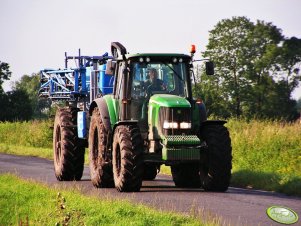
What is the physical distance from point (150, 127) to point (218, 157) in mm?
1623

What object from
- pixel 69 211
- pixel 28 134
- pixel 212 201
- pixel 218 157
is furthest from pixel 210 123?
pixel 28 134

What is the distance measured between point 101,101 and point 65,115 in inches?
122

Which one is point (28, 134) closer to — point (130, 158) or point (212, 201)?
point (130, 158)

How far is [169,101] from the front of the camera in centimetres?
1611

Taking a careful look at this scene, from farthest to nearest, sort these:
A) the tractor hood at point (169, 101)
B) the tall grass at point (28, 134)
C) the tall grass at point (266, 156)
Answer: the tall grass at point (28, 134)
the tall grass at point (266, 156)
the tractor hood at point (169, 101)

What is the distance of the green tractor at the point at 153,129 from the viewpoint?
15906 millimetres

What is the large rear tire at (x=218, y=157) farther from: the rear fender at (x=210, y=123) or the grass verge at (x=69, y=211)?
the grass verge at (x=69, y=211)

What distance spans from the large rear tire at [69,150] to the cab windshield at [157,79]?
3.59 meters

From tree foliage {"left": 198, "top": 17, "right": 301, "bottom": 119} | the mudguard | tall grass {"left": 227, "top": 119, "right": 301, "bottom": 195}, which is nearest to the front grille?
the mudguard

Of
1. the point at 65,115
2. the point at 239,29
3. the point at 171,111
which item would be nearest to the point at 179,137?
the point at 171,111

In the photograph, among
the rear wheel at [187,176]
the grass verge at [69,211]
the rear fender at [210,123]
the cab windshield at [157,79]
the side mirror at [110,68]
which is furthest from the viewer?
the rear wheel at [187,176]

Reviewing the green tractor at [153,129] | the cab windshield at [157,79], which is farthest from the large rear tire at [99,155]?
the cab windshield at [157,79]

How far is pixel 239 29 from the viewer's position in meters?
78.7

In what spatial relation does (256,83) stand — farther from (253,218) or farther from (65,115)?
(253,218)
